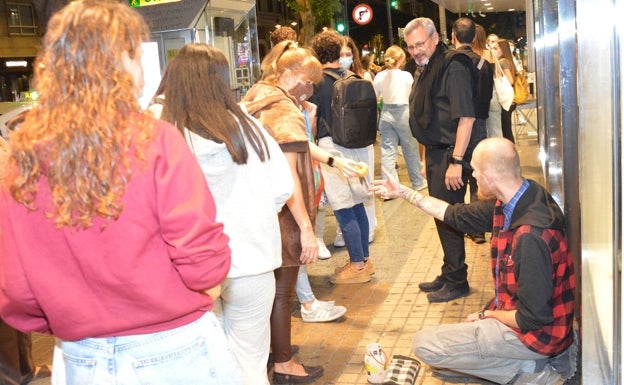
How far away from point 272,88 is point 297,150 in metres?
0.40

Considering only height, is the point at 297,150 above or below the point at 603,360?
above

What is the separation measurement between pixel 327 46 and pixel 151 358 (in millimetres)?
Answer: 5038

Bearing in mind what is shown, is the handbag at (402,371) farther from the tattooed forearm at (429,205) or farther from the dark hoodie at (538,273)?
the tattooed forearm at (429,205)

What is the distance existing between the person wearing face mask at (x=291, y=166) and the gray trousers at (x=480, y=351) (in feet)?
2.38

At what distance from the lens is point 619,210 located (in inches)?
105

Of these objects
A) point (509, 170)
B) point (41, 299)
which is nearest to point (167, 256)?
point (41, 299)

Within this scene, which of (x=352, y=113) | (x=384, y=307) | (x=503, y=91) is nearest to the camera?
(x=384, y=307)

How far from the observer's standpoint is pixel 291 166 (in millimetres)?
4258

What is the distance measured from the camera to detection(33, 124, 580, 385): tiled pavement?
16.1ft

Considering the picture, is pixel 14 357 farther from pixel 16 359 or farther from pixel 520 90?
pixel 520 90

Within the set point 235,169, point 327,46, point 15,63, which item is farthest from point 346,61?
point 15,63

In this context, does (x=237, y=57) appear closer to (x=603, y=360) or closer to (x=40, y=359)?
(x=40, y=359)

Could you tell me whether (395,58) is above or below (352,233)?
above

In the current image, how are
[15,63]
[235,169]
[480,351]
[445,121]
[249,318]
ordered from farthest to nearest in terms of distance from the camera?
[15,63] < [445,121] < [480,351] < [249,318] < [235,169]
